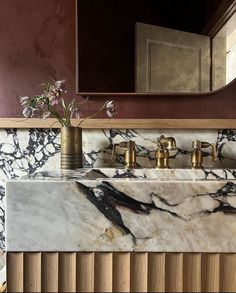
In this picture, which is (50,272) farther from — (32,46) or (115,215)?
(32,46)

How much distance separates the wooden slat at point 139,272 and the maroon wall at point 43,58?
67cm

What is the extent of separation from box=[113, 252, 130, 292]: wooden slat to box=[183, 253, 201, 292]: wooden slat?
132 millimetres

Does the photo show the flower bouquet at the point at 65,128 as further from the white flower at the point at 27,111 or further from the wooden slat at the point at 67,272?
the wooden slat at the point at 67,272

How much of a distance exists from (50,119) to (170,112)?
465 mm

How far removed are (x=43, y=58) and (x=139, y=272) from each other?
917mm

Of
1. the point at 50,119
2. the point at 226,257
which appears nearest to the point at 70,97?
the point at 50,119

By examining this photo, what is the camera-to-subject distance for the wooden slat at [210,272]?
80 centimetres

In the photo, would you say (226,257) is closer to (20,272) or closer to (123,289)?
(123,289)

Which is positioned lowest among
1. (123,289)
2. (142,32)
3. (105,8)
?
(123,289)

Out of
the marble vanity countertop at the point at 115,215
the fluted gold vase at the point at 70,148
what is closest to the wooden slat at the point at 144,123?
the fluted gold vase at the point at 70,148

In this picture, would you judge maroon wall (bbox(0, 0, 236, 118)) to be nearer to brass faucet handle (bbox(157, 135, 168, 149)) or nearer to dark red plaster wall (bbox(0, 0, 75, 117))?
dark red plaster wall (bbox(0, 0, 75, 117))

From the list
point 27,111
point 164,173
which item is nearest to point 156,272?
point 164,173

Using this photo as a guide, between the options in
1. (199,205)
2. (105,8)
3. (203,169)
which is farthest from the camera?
(105,8)

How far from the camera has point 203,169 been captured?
48.9 inches
